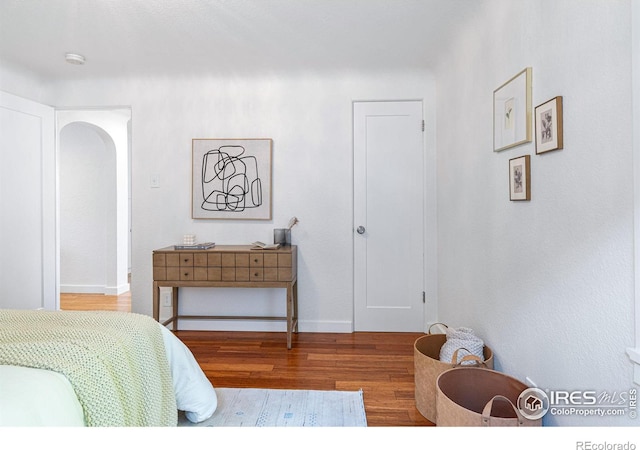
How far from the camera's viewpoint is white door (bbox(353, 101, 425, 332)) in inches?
129

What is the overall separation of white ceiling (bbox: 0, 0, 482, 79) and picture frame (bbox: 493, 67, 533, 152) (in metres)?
0.68

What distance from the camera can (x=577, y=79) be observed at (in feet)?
4.34

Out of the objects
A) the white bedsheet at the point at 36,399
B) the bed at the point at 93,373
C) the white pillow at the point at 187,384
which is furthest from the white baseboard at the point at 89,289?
the white bedsheet at the point at 36,399

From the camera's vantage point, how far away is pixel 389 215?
3.28 meters

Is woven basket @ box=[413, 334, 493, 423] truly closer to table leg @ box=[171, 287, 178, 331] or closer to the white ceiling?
the white ceiling

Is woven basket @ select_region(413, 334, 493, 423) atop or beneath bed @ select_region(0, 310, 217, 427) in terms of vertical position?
beneath

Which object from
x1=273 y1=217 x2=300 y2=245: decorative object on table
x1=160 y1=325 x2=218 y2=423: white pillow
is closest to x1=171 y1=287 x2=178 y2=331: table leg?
x1=273 y1=217 x2=300 y2=245: decorative object on table

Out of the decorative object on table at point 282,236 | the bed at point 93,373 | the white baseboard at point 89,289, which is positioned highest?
the decorative object on table at point 282,236

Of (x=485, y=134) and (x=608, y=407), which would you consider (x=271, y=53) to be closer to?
(x=485, y=134)

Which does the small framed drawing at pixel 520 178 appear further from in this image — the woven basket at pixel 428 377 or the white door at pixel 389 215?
the white door at pixel 389 215

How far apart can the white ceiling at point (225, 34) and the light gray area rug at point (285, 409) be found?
232 centimetres

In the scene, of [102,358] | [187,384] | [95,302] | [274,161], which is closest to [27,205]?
[95,302]

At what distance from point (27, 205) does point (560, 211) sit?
12.8 ft

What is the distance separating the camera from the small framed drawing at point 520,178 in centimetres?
166
